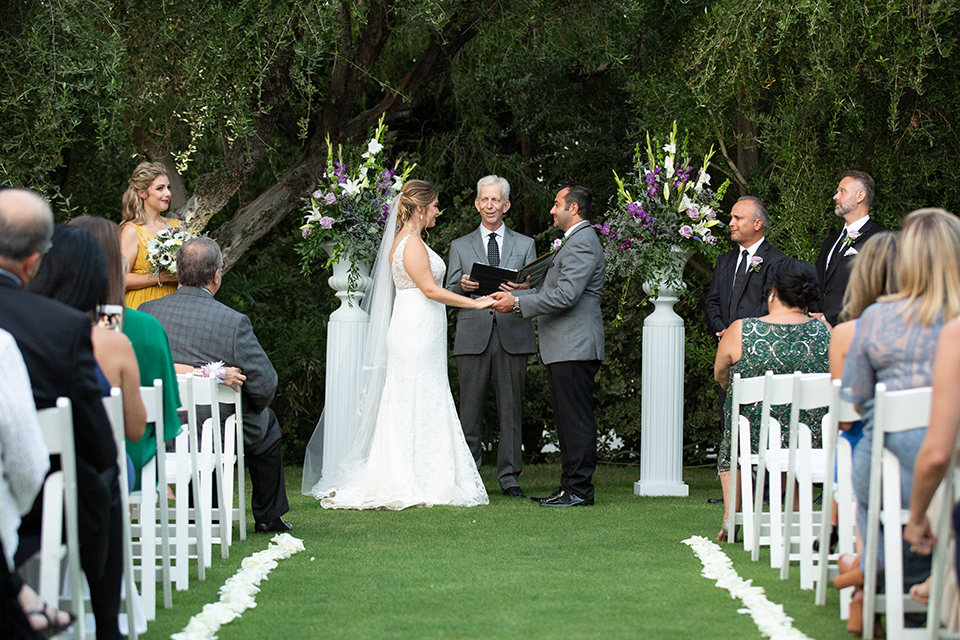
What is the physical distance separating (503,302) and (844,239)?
6.65 feet

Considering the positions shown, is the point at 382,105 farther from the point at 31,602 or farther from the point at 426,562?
the point at 31,602

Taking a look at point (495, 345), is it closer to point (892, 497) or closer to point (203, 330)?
point (203, 330)

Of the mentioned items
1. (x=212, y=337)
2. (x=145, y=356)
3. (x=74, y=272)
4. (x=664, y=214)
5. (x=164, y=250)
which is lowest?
(x=145, y=356)

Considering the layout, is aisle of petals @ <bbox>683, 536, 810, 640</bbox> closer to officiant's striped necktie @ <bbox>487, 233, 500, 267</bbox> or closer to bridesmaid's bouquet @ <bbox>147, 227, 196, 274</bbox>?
officiant's striped necktie @ <bbox>487, 233, 500, 267</bbox>

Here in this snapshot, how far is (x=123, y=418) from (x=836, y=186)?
188 inches

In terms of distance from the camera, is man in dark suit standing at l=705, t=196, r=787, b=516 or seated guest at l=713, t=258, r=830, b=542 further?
man in dark suit standing at l=705, t=196, r=787, b=516

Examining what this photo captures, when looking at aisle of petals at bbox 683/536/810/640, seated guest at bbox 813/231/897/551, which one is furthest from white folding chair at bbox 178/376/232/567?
seated guest at bbox 813/231/897/551

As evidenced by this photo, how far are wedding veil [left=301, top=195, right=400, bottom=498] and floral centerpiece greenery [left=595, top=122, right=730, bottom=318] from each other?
4.57 feet

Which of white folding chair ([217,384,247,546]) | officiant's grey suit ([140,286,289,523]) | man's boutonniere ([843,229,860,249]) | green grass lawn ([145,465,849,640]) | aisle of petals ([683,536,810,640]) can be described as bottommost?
green grass lawn ([145,465,849,640])

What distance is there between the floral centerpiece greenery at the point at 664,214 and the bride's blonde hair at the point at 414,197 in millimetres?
1159

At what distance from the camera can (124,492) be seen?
3.45 m

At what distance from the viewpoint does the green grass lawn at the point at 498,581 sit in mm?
3709

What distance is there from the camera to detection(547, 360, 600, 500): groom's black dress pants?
270 inches

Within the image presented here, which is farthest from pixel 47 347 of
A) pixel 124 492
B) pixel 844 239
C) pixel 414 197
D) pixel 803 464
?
pixel 844 239
